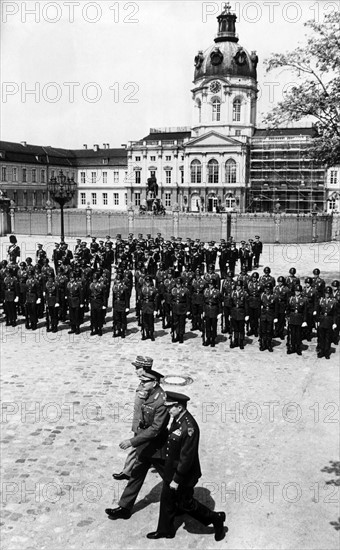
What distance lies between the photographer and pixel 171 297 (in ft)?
50.0

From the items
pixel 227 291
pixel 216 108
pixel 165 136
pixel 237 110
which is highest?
pixel 216 108

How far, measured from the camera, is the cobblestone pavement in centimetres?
666

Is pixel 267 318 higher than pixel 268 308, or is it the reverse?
pixel 268 308

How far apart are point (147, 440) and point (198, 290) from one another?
383 inches

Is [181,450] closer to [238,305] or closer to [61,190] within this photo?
[238,305]

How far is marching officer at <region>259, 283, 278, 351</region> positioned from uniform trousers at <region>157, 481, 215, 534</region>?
7853mm

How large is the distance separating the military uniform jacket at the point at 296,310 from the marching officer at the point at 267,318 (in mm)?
402

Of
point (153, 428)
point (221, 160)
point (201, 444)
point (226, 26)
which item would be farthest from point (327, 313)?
point (226, 26)

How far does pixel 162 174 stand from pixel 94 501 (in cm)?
7398

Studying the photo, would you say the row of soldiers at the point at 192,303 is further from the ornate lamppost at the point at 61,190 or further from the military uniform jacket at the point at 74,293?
the ornate lamppost at the point at 61,190

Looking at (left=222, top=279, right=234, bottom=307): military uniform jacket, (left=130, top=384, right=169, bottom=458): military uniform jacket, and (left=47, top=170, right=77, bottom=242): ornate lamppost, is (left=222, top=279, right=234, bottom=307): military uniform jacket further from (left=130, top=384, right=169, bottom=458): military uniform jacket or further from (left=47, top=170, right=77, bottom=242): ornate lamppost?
(left=47, top=170, right=77, bottom=242): ornate lamppost

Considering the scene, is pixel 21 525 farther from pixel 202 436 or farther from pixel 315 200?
pixel 315 200

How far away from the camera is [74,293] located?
15.5 metres

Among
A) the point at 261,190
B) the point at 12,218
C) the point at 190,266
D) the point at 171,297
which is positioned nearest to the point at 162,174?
the point at 261,190
